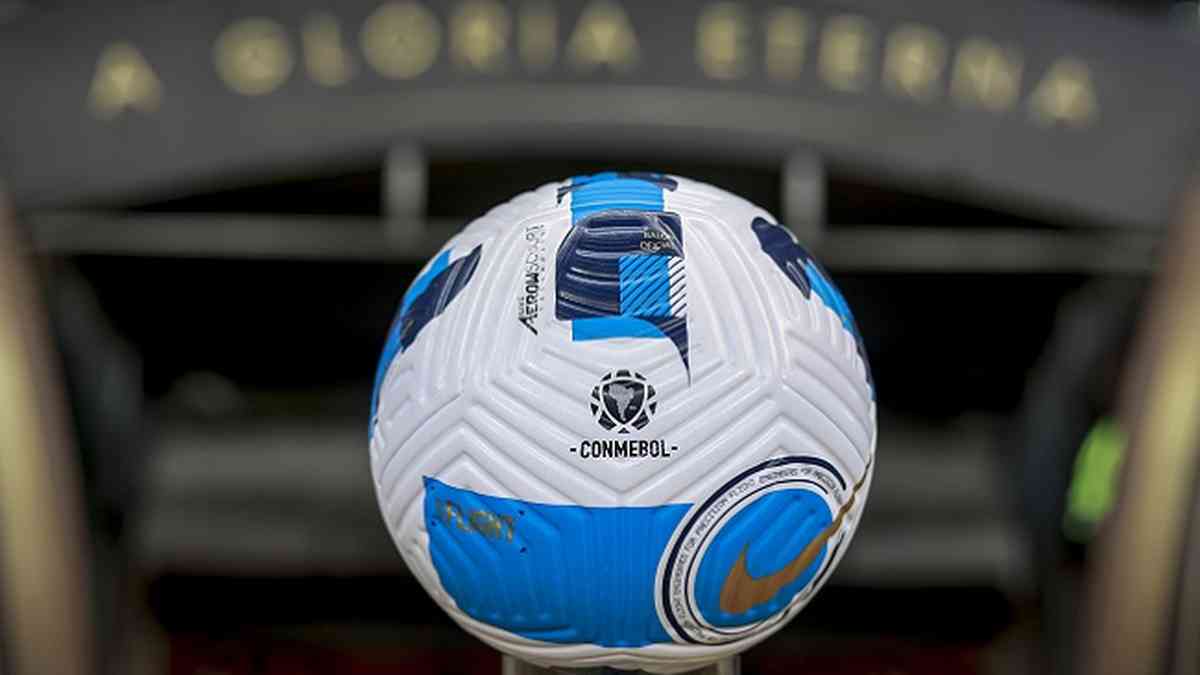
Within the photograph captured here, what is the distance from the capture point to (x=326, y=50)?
137 inches

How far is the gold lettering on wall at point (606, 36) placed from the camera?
3.48 m

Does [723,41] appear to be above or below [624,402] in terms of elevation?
above

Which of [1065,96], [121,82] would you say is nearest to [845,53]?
[1065,96]

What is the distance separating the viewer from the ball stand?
112 centimetres

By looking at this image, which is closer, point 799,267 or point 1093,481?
point 799,267

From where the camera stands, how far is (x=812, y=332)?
1079 mm

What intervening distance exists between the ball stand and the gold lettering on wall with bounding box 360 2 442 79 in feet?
8.09

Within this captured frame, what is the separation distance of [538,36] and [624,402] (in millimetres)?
2588

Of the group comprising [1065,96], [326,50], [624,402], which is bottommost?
[624,402]

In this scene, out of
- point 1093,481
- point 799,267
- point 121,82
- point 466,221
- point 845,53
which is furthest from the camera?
point 466,221

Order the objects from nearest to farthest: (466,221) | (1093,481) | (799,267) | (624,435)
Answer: (624,435)
(799,267)
(1093,481)
(466,221)

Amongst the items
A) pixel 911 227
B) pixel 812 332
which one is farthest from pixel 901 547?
pixel 812 332

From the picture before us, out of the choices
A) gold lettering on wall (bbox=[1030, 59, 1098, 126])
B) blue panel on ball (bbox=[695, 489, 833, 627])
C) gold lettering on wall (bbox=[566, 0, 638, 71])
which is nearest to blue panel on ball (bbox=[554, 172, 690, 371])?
blue panel on ball (bbox=[695, 489, 833, 627])

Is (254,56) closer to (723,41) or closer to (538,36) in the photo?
(538,36)
